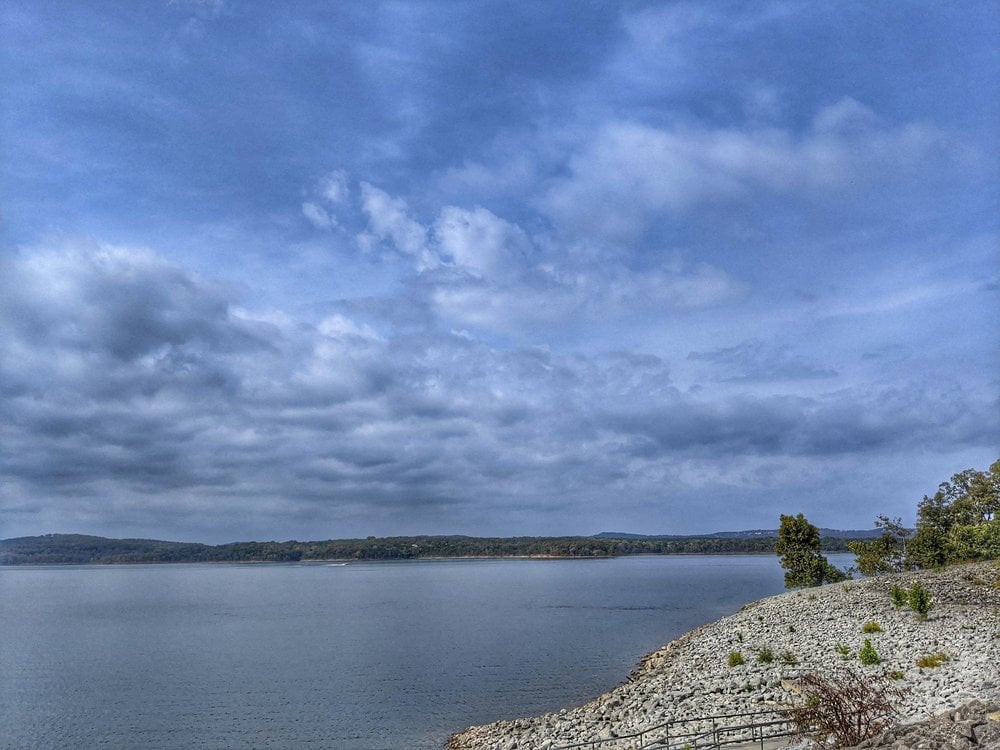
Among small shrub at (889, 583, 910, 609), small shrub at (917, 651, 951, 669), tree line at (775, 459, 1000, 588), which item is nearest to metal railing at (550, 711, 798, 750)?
small shrub at (917, 651, 951, 669)

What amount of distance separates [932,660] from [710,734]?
17286 mm

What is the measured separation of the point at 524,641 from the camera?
70.2 meters

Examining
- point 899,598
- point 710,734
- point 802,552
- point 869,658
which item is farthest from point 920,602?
point 802,552

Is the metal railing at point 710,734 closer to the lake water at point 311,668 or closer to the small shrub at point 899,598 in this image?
the lake water at point 311,668

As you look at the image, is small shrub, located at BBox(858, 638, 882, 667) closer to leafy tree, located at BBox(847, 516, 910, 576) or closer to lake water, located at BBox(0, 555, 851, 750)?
lake water, located at BBox(0, 555, 851, 750)

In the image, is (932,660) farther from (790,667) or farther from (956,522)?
(956,522)

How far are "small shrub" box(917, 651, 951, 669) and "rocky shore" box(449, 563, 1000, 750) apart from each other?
75mm

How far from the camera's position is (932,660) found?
3127cm

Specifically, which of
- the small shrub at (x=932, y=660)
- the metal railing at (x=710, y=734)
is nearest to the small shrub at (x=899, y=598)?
the small shrub at (x=932, y=660)

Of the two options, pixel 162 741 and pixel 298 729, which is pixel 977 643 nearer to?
pixel 298 729

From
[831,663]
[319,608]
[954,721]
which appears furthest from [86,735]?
[319,608]

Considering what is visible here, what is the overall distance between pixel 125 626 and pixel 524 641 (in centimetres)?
5539

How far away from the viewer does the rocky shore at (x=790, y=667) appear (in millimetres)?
28234

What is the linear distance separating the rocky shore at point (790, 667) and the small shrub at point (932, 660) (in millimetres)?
75
